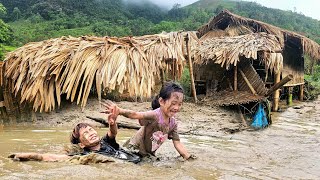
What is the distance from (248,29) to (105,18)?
24663 millimetres

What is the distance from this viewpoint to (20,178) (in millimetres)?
3543

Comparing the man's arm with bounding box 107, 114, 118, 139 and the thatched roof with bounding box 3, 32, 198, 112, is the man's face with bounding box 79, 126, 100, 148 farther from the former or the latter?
the thatched roof with bounding box 3, 32, 198, 112

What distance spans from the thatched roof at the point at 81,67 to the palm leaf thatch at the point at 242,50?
3829 millimetres

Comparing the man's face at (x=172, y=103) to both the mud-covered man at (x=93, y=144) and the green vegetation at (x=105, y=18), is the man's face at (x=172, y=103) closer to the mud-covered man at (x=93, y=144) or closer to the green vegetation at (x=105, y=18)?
the mud-covered man at (x=93, y=144)

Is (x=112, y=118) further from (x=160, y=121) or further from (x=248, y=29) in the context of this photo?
(x=248, y=29)

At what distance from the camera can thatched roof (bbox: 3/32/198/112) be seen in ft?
23.2

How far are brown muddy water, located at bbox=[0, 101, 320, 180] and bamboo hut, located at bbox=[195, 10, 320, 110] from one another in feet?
7.17

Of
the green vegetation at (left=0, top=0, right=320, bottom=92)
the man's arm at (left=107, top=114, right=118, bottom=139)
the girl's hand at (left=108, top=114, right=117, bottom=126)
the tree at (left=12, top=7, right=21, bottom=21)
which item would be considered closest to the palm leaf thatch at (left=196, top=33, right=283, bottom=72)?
the man's arm at (left=107, top=114, right=118, bottom=139)

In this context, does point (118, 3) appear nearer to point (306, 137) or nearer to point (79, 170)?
point (306, 137)

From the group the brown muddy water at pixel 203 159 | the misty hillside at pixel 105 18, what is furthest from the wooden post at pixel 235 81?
the misty hillside at pixel 105 18

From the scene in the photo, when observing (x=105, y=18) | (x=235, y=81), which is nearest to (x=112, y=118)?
(x=235, y=81)

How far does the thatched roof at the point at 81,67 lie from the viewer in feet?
23.2

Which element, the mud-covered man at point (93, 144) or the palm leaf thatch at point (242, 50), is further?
the palm leaf thatch at point (242, 50)

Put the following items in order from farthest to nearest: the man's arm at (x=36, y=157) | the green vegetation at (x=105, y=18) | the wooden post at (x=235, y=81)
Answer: the green vegetation at (x=105, y=18) → the wooden post at (x=235, y=81) → the man's arm at (x=36, y=157)
